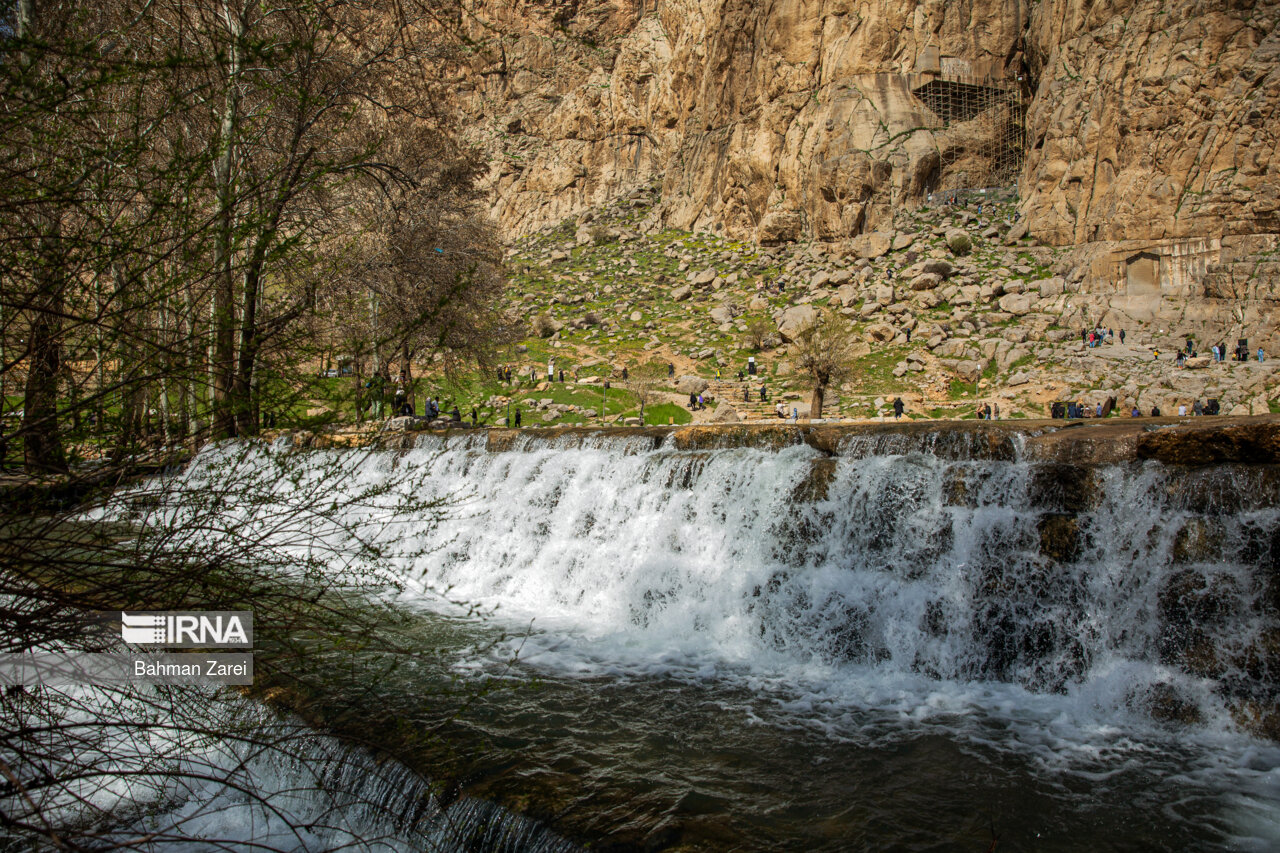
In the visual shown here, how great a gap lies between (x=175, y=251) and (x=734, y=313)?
44.2 m

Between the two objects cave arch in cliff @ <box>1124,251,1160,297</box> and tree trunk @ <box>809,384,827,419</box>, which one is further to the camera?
cave arch in cliff @ <box>1124,251,1160,297</box>

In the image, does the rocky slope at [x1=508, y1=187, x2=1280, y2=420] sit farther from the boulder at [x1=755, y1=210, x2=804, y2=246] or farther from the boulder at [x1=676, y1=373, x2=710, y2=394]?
the boulder at [x1=755, y1=210, x2=804, y2=246]

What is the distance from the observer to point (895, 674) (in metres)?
7.09

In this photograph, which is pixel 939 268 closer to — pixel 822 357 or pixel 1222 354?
pixel 1222 354

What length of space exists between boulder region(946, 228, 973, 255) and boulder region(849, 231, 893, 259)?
404 cm

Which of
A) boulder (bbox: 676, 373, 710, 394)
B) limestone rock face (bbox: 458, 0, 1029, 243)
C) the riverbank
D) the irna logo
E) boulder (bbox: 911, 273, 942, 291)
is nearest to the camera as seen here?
the irna logo

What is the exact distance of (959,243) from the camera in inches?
1729

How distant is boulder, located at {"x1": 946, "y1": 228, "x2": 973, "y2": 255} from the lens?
4384cm

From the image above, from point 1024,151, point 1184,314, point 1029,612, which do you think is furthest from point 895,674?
point 1024,151

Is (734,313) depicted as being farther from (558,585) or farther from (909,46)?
(558,585)

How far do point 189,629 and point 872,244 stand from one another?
49931 millimetres

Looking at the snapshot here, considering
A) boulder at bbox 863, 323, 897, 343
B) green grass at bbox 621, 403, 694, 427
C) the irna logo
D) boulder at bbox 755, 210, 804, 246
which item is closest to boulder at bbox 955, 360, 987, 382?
boulder at bbox 863, 323, 897, 343

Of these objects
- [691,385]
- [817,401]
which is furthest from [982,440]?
[691,385]

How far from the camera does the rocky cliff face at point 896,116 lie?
34656mm
